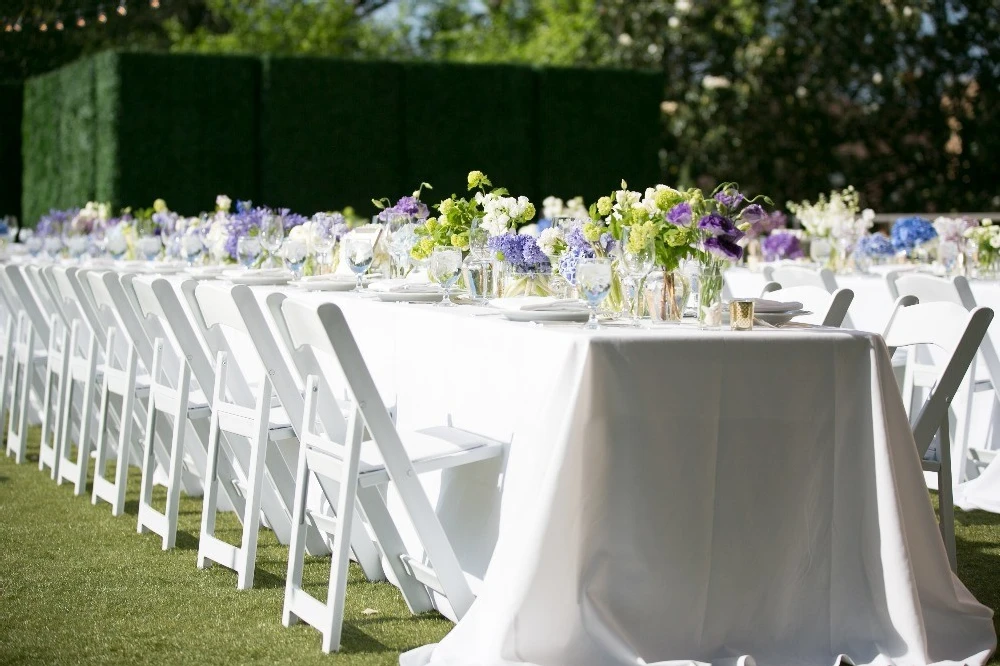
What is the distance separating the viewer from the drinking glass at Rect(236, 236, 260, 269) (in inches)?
245

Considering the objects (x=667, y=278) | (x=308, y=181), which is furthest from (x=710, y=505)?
(x=308, y=181)

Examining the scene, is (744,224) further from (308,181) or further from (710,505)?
(308,181)

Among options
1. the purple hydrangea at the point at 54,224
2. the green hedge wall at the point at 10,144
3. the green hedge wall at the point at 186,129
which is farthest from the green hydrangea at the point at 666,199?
the green hedge wall at the point at 10,144

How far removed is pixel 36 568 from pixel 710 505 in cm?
232

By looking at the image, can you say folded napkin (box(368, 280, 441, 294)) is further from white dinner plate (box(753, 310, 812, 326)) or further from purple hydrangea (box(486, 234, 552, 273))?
white dinner plate (box(753, 310, 812, 326))

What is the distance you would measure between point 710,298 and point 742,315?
0.21 metres

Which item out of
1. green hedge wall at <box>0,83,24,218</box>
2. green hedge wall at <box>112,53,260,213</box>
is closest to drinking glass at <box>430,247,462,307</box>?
green hedge wall at <box>112,53,260,213</box>

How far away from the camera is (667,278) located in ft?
12.0

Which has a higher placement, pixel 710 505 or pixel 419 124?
pixel 419 124

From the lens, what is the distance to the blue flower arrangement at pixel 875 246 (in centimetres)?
771

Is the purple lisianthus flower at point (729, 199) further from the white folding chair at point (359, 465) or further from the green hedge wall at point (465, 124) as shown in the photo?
the green hedge wall at point (465, 124)

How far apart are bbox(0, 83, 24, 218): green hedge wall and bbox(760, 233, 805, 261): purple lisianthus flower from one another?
1167 cm

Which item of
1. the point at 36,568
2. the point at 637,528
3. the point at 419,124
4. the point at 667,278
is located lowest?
the point at 36,568

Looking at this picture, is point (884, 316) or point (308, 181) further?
point (308, 181)
